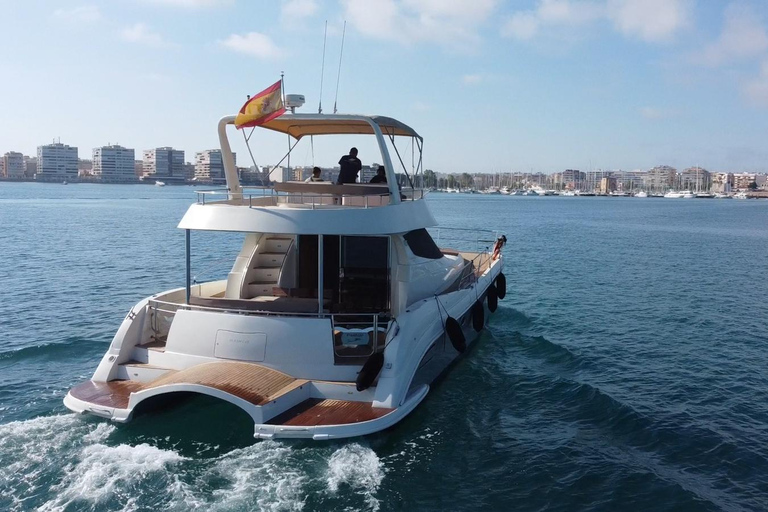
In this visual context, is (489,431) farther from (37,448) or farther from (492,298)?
(492,298)

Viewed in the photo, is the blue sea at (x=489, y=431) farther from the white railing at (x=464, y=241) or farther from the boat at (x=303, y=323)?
the white railing at (x=464, y=241)

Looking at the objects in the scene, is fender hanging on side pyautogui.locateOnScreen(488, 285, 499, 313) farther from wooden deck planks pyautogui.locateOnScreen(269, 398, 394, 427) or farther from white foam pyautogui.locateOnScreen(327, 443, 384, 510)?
white foam pyautogui.locateOnScreen(327, 443, 384, 510)

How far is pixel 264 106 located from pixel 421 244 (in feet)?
15.0

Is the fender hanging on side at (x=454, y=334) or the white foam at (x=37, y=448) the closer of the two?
the white foam at (x=37, y=448)

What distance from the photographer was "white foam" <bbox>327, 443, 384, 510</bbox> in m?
7.97

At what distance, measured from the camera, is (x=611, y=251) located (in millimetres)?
38844

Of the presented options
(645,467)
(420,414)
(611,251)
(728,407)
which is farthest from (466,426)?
(611,251)

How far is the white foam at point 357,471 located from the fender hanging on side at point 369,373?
0.90 metres

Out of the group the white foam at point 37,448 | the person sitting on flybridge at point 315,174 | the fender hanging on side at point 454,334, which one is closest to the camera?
the white foam at point 37,448

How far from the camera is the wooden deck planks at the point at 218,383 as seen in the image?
8.75m

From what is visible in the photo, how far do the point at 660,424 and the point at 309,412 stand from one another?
5968mm

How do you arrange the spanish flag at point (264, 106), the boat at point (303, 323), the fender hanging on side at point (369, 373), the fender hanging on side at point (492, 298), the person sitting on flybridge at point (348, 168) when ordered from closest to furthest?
A: the boat at point (303, 323) → the fender hanging on side at point (369, 373) → the spanish flag at point (264, 106) → the person sitting on flybridge at point (348, 168) → the fender hanging on side at point (492, 298)

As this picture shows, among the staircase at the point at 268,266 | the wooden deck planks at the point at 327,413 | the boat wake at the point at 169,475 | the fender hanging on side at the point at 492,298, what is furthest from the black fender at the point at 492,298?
the boat wake at the point at 169,475

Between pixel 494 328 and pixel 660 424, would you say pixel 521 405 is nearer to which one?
pixel 660 424
